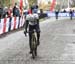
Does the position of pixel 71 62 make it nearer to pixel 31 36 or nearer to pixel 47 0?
pixel 31 36

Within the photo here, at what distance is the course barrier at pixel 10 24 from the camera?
80.1 feet

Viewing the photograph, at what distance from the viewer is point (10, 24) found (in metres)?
27.4

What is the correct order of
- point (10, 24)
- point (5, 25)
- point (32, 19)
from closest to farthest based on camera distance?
1. point (32, 19)
2. point (5, 25)
3. point (10, 24)

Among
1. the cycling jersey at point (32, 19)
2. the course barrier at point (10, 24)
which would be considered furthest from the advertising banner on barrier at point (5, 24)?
the cycling jersey at point (32, 19)

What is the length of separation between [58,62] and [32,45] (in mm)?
1393

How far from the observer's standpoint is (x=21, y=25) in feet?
107

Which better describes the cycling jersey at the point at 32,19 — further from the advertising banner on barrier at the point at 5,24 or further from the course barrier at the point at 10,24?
the advertising banner on barrier at the point at 5,24

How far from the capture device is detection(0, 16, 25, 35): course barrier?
80.1 ft

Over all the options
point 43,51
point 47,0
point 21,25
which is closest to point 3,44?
point 43,51

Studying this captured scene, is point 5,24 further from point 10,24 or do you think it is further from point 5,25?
point 10,24

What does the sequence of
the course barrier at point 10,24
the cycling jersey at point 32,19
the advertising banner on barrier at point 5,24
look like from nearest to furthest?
1. the cycling jersey at point 32,19
2. the course barrier at point 10,24
3. the advertising banner on barrier at point 5,24

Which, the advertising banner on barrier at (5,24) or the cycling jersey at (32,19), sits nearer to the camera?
the cycling jersey at (32,19)

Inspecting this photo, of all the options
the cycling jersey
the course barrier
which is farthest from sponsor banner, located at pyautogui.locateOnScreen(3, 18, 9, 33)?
the cycling jersey

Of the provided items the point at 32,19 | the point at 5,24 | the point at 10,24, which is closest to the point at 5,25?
the point at 5,24
